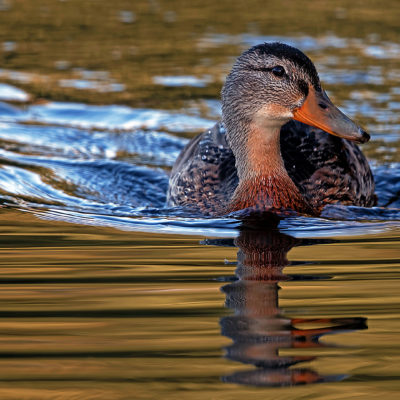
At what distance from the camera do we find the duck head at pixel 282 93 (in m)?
7.51

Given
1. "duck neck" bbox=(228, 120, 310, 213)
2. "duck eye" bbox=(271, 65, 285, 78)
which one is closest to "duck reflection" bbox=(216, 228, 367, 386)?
"duck neck" bbox=(228, 120, 310, 213)

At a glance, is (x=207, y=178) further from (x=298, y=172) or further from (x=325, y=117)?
(x=325, y=117)

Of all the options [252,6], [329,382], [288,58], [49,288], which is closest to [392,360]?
[329,382]

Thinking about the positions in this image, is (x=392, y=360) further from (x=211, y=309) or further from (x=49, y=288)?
(x=49, y=288)

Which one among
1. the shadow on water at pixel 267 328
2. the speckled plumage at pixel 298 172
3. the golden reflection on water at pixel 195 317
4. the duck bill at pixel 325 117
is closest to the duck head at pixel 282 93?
the duck bill at pixel 325 117

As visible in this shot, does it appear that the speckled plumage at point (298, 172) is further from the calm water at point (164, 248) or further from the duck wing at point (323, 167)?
the calm water at point (164, 248)

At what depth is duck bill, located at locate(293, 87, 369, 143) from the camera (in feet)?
24.2

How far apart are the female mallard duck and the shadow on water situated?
1506 mm

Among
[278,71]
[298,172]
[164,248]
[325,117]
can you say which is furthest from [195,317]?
[298,172]

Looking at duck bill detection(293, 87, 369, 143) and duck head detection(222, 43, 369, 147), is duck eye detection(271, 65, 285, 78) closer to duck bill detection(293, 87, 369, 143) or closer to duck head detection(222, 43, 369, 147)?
duck head detection(222, 43, 369, 147)

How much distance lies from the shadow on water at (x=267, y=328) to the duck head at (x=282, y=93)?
1484 mm

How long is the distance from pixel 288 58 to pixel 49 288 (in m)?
2.89

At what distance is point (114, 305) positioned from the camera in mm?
5395

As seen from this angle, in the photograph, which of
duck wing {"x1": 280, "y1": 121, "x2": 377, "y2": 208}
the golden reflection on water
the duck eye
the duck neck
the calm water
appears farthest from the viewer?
duck wing {"x1": 280, "y1": 121, "x2": 377, "y2": 208}
